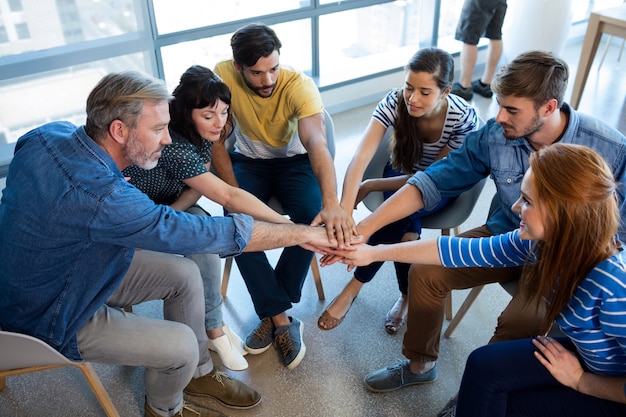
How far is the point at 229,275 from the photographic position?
2.63 metres

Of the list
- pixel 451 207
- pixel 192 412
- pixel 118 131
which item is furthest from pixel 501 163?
pixel 192 412

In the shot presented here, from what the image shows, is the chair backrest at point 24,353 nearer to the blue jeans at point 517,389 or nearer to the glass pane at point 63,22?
the blue jeans at point 517,389

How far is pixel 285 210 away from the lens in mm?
2398

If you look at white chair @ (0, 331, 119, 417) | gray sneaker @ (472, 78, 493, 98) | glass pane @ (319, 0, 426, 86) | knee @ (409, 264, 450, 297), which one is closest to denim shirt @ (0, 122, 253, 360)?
white chair @ (0, 331, 119, 417)

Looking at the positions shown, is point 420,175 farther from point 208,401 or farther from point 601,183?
point 208,401

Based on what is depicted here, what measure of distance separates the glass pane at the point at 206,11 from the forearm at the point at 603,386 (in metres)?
2.85

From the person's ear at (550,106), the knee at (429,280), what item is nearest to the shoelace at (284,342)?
the knee at (429,280)

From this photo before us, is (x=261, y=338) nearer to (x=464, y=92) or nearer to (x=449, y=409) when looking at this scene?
(x=449, y=409)

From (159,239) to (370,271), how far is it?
3.30 feet

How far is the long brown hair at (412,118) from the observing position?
2156 mm

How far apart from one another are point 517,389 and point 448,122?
1064 mm

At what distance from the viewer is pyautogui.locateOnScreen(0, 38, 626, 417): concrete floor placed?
2086mm

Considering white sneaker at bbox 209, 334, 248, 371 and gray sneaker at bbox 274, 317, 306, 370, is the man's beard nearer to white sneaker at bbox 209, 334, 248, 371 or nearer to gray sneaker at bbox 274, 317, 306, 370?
white sneaker at bbox 209, 334, 248, 371

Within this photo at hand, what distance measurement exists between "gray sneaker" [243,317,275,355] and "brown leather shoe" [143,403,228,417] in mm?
308
